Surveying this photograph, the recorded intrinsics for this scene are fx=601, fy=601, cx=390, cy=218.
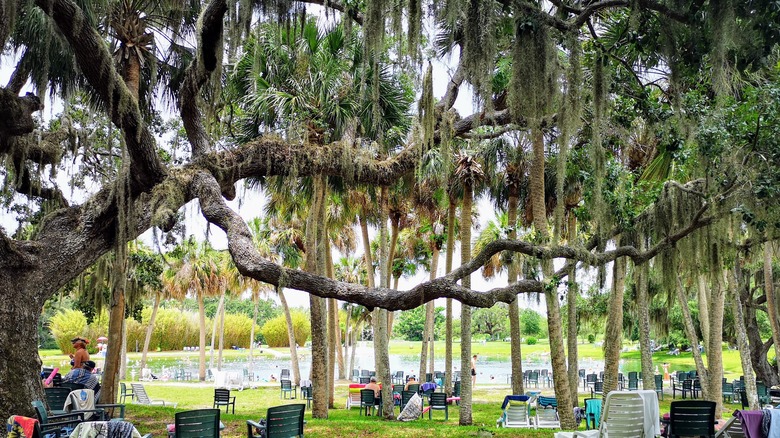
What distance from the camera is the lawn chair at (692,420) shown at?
24.3 feet

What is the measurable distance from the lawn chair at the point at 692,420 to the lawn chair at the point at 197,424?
5.50m

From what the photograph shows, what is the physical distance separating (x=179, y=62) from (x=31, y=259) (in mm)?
4250

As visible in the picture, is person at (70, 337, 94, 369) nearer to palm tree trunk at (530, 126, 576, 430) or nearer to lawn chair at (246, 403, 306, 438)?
lawn chair at (246, 403, 306, 438)

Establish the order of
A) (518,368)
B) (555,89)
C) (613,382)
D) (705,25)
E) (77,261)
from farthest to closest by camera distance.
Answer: (518,368)
(613,382)
(77,261)
(555,89)
(705,25)

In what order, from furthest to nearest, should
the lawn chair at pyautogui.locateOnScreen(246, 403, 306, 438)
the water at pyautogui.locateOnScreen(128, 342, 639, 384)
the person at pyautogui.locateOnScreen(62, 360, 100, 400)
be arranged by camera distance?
the water at pyautogui.locateOnScreen(128, 342, 639, 384) → the person at pyautogui.locateOnScreen(62, 360, 100, 400) → the lawn chair at pyautogui.locateOnScreen(246, 403, 306, 438)

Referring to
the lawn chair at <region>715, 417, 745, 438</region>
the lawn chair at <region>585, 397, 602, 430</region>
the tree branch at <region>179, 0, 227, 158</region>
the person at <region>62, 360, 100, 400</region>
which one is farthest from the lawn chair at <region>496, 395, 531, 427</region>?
the tree branch at <region>179, 0, 227, 158</region>

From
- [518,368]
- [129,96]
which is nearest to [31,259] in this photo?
[129,96]

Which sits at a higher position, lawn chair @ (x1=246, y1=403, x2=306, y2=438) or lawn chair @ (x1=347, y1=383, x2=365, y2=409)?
lawn chair @ (x1=246, y1=403, x2=306, y2=438)

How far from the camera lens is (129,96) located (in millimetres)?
7469

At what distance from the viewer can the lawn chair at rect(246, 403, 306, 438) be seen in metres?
6.80

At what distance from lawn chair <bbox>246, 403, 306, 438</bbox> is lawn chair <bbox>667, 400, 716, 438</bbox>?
4.57m

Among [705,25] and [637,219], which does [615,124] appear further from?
[705,25]

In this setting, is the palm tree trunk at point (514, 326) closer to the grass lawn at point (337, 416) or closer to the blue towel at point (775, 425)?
the grass lawn at point (337, 416)

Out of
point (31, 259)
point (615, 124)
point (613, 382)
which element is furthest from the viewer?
point (613, 382)
